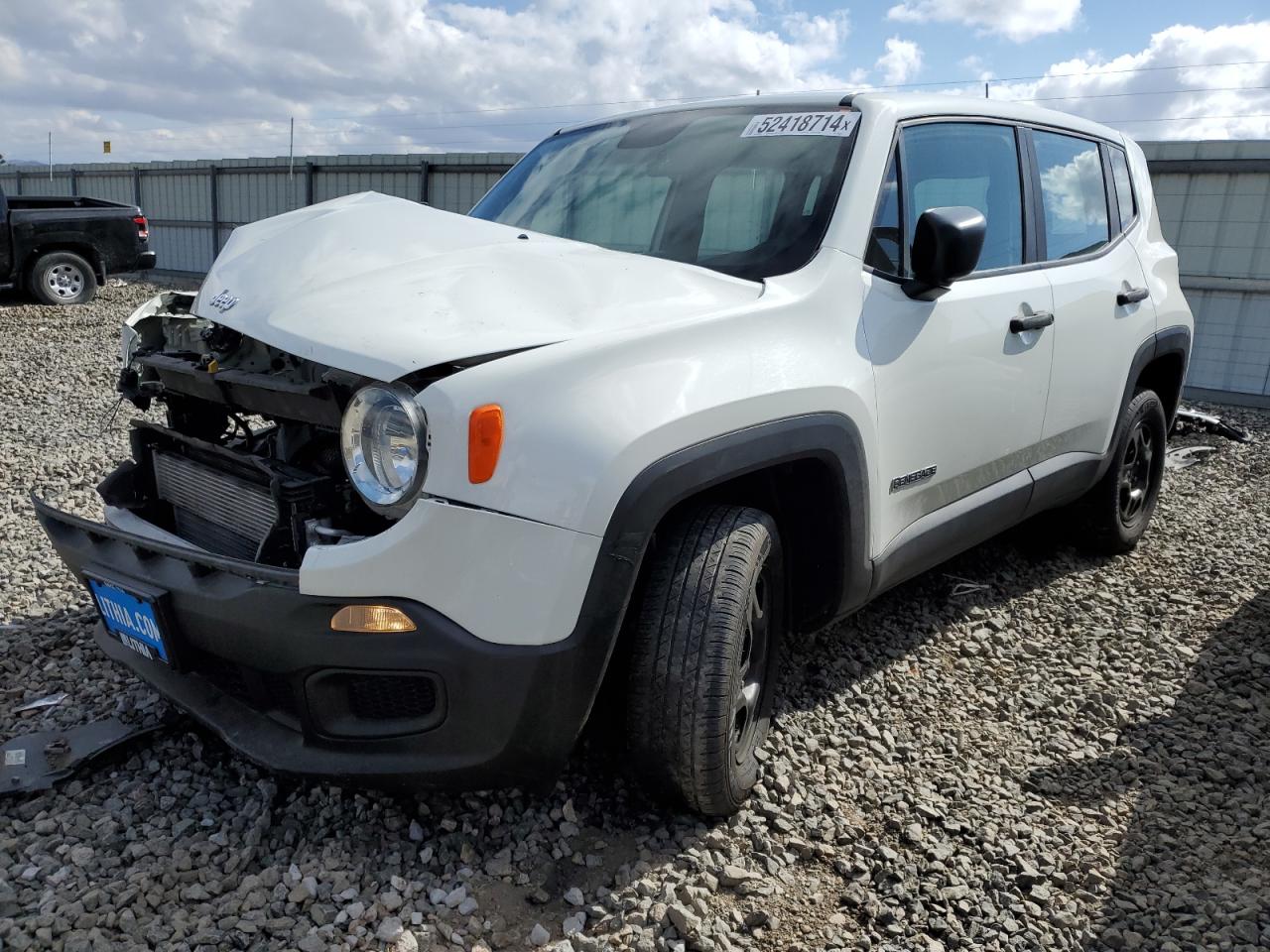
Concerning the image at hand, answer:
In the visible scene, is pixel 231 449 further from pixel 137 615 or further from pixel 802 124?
pixel 802 124

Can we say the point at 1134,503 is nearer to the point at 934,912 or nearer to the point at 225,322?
the point at 934,912

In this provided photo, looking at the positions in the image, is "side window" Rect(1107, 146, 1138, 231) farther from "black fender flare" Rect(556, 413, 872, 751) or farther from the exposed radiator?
the exposed radiator

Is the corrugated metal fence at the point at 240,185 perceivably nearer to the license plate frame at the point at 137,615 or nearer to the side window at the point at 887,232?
the side window at the point at 887,232

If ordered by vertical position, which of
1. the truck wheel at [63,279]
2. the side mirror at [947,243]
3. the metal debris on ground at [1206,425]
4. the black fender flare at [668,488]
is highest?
the side mirror at [947,243]

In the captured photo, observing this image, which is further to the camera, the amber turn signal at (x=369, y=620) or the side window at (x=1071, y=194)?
the side window at (x=1071, y=194)

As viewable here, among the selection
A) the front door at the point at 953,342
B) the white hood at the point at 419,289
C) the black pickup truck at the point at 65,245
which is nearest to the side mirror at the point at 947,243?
the front door at the point at 953,342

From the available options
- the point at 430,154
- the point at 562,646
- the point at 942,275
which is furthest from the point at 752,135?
the point at 430,154

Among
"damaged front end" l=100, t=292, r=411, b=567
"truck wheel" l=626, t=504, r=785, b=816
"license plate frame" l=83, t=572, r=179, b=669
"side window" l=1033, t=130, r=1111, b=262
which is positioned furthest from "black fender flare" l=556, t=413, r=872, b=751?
"side window" l=1033, t=130, r=1111, b=262

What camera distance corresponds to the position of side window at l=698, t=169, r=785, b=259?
9.30 ft

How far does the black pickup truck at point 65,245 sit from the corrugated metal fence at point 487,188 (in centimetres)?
400

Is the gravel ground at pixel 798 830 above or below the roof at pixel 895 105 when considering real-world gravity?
below

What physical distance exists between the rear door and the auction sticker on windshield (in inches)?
42.3

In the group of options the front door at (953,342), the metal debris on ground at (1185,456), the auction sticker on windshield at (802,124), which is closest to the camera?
the front door at (953,342)

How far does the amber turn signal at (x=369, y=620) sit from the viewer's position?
1.99 meters
